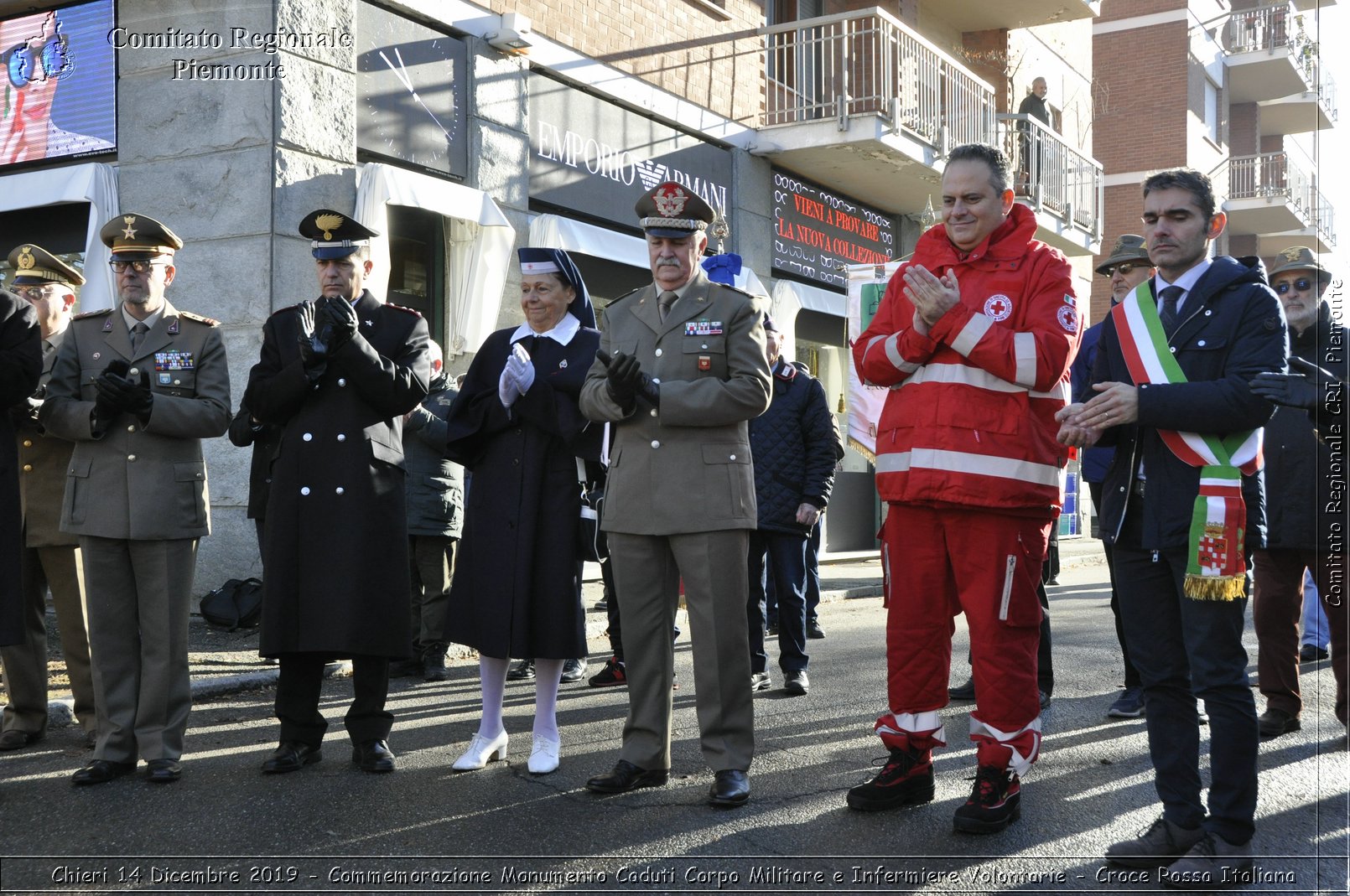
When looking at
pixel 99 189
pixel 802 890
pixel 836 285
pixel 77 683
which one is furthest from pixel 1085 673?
pixel 836 285

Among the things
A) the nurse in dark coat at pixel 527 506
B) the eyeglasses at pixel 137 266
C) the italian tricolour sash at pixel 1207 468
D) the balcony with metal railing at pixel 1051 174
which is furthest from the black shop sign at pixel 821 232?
the italian tricolour sash at pixel 1207 468

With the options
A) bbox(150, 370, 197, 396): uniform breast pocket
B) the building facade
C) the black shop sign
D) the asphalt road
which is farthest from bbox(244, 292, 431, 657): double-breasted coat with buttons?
the black shop sign

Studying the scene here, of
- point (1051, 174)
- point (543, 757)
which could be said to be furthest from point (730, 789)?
point (1051, 174)

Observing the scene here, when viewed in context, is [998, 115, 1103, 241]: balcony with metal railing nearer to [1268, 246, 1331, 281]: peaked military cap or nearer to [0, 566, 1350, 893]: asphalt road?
[1268, 246, 1331, 281]: peaked military cap

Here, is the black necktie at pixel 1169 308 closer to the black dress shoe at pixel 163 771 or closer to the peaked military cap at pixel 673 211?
the peaked military cap at pixel 673 211

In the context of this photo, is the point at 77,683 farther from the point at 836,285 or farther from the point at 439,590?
the point at 836,285

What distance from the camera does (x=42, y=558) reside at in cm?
620

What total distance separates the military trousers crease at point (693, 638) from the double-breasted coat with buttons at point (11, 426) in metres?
2.40

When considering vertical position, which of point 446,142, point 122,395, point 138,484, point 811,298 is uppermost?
point 446,142

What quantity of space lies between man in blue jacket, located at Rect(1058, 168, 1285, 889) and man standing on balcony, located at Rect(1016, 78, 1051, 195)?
651 inches

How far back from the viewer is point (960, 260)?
476 centimetres

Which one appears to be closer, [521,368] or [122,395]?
[122,395]

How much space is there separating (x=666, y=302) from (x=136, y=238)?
7.47ft

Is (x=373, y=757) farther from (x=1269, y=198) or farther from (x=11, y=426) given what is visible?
(x=1269, y=198)
